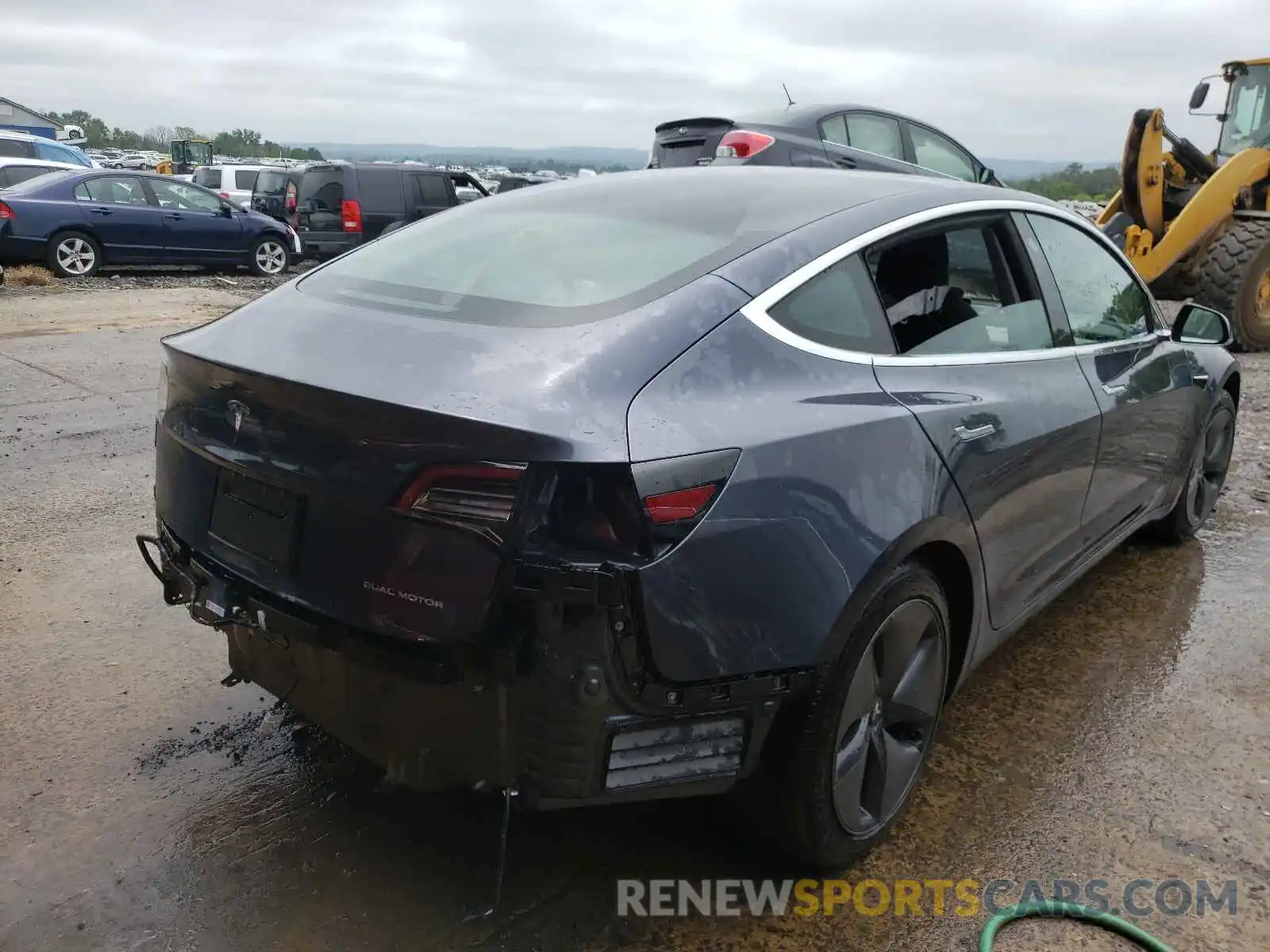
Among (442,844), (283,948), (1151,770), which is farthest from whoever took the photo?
(1151,770)

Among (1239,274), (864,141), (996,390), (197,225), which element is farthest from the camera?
(197,225)

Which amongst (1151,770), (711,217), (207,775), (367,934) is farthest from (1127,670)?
(207,775)

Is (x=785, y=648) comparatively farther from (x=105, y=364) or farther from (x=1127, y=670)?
(x=105, y=364)

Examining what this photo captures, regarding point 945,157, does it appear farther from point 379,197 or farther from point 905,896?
point 905,896

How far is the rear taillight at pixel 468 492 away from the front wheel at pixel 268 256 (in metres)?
14.4

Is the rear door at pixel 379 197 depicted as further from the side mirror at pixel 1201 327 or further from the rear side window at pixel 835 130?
the side mirror at pixel 1201 327

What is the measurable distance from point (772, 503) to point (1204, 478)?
12.1 feet

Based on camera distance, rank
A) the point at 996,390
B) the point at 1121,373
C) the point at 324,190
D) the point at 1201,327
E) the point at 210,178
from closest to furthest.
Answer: the point at 996,390, the point at 1121,373, the point at 1201,327, the point at 324,190, the point at 210,178

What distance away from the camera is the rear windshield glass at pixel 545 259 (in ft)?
7.75

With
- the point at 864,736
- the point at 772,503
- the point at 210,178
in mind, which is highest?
the point at 210,178

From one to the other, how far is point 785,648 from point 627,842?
2.68 feet

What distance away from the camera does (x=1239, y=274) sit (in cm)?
1003

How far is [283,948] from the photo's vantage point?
2189mm

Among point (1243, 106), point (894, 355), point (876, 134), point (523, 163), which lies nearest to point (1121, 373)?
point (894, 355)
